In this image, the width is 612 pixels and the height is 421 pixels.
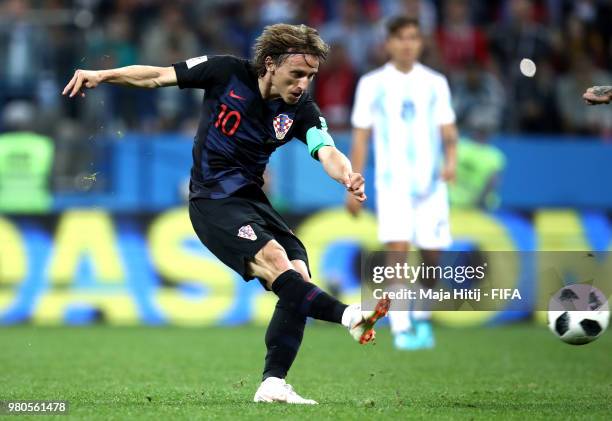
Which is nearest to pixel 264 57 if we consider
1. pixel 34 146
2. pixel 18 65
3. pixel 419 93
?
pixel 419 93

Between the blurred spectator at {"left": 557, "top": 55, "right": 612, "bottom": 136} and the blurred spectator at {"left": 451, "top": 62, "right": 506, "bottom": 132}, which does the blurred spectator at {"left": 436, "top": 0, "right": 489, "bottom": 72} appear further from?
the blurred spectator at {"left": 557, "top": 55, "right": 612, "bottom": 136}

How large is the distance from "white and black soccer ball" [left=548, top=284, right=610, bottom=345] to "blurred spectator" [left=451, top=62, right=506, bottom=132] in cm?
833

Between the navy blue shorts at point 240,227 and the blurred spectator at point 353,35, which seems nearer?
the navy blue shorts at point 240,227

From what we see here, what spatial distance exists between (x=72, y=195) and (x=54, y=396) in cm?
791

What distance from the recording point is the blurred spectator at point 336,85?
1591 centimetres

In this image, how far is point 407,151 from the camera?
35.8ft

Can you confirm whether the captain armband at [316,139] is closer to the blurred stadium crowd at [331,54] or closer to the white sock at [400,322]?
the white sock at [400,322]

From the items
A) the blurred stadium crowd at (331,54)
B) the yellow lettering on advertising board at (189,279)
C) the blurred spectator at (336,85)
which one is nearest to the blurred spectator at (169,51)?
the blurred stadium crowd at (331,54)

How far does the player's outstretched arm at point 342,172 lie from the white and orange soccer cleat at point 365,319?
0.59 metres

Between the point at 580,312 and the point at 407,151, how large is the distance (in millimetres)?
3939

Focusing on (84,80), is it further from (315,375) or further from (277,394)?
(315,375)

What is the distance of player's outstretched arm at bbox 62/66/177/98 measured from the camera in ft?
21.5

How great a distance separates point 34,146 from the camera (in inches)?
591

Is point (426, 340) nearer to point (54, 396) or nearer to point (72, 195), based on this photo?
point (54, 396)
